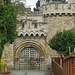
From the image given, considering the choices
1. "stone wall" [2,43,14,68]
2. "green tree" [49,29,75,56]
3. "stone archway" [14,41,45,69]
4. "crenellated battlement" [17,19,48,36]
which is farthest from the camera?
"stone archway" [14,41,45,69]

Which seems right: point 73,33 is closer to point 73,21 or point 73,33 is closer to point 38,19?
point 73,21

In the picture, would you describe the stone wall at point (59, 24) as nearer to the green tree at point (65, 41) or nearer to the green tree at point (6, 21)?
the green tree at point (65, 41)

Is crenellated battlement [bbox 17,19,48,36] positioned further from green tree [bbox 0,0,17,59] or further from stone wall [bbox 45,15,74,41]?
green tree [bbox 0,0,17,59]

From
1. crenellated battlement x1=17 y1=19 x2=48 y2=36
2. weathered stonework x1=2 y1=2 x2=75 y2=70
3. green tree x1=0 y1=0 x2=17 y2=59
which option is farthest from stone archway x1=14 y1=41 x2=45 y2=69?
green tree x1=0 y1=0 x2=17 y2=59


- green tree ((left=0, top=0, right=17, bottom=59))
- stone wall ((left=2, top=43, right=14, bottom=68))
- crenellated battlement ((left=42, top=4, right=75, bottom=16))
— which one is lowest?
stone wall ((left=2, top=43, right=14, bottom=68))

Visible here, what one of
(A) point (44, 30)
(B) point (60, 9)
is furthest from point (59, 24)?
(A) point (44, 30)

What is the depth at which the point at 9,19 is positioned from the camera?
17.7 meters

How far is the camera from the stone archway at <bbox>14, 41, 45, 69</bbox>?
1193 inches

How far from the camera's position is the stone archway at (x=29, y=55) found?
1193 inches

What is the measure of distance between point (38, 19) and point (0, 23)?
51.0 feet

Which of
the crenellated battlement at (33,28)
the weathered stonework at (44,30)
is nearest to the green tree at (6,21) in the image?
the crenellated battlement at (33,28)

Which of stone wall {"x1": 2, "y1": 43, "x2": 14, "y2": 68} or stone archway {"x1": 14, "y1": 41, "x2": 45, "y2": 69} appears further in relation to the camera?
stone archway {"x1": 14, "y1": 41, "x2": 45, "y2": 69}

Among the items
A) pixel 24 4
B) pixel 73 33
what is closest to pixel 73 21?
pixel 73 33

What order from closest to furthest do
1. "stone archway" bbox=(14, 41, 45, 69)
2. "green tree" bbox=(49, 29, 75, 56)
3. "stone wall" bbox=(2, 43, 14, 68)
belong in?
"green tree" bbox=(49, 29, 75, 56), "stone wall" bbox=(2, 43, 14, 68), "stone archway" bbox=(14, 41, 45, 69)
